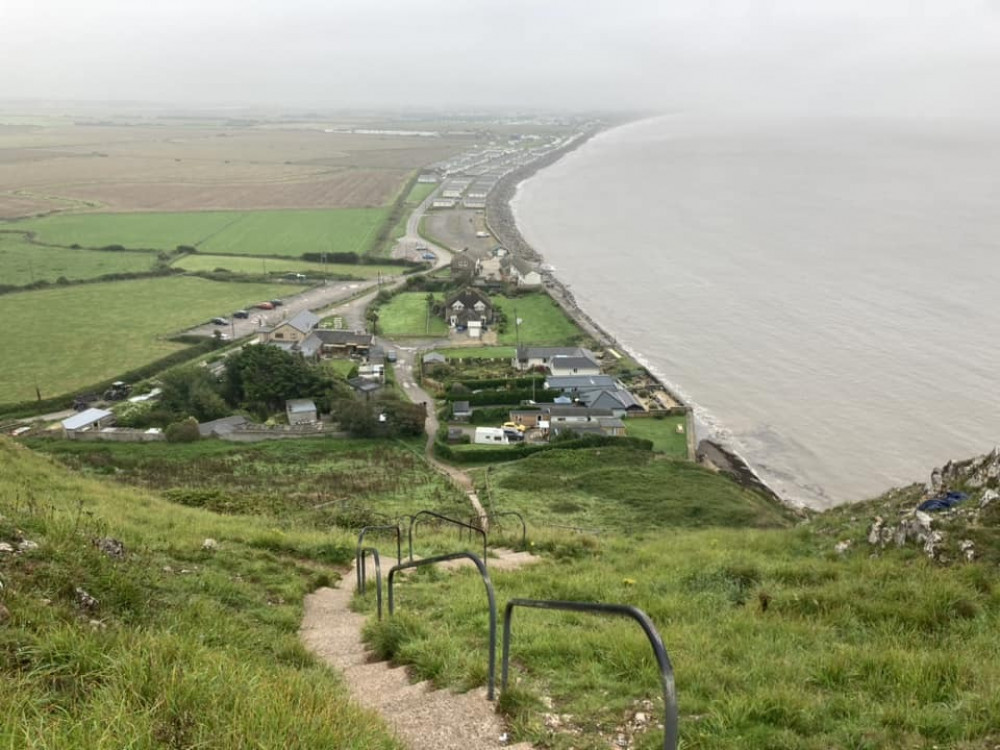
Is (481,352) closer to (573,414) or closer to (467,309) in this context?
(467,309)

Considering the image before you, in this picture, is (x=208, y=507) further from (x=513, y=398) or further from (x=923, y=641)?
(x=513, y=398)

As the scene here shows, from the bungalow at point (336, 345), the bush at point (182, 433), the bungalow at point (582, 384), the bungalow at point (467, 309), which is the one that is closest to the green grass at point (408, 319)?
the bungalow at point (467, 309)

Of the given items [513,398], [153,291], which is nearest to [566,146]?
[153,291]

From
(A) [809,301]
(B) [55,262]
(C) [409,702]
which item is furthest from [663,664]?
(B) [55,262]

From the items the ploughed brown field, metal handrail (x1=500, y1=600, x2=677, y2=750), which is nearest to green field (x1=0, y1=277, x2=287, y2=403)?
the ploughed brown field

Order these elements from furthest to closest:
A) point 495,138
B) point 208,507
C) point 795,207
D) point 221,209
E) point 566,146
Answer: point 495,138 < point 566,146 < point 221,209 < point 795,207 < point 208,507

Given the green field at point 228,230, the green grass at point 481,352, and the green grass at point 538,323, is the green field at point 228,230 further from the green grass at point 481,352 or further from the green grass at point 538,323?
the green grass at point 481,352

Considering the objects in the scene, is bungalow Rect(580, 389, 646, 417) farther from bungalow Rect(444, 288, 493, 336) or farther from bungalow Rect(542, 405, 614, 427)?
bungalow Rect(444, 288, 493, 336)
